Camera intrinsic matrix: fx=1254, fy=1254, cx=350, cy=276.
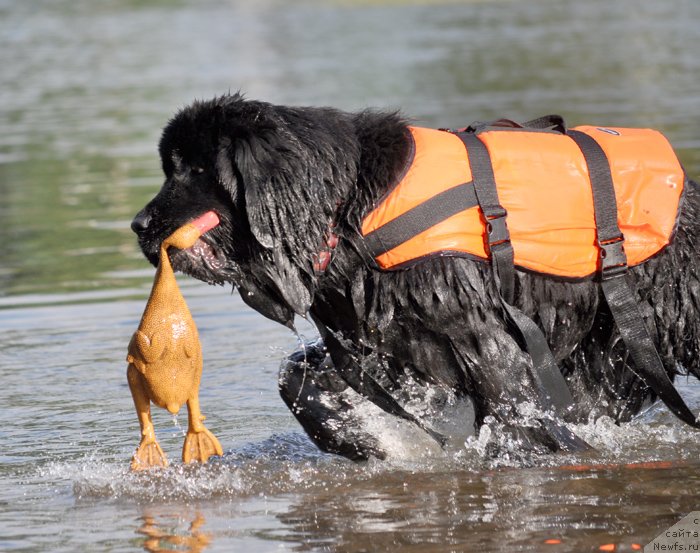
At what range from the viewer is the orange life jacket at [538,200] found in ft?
15.2

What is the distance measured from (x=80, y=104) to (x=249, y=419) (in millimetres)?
15080

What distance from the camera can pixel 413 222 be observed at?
15.2 ft

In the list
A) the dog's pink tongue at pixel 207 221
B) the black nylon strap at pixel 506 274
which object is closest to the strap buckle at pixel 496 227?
the black nylon strap at pixel 506 274

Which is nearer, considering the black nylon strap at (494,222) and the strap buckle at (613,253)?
the black nylon strap at (494,222)

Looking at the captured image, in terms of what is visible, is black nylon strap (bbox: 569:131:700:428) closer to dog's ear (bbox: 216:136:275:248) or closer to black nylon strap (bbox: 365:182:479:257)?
black nylon strap (bbox: 365:182:479:257)

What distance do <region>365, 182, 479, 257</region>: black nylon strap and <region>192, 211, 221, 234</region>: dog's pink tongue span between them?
22.1 inches

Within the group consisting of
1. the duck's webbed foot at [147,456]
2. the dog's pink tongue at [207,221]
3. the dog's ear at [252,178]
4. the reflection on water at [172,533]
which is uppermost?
the dog's ear at [252,178]

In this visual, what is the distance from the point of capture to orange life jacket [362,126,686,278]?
4641mm

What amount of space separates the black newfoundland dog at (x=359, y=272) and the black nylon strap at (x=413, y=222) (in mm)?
71

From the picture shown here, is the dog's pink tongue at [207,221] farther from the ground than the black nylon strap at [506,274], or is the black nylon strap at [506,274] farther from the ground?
the dog's pink tongue at [207,221]

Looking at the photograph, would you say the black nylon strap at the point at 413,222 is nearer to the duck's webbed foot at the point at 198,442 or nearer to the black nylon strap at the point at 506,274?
the black nylon strap at the point at 506,274

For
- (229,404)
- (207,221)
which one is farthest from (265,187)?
(229,404)

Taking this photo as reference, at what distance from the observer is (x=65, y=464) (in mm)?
5332

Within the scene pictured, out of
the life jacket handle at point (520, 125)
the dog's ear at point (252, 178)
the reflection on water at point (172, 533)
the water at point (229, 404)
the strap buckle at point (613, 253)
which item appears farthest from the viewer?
the life jacket handle at point (520, 125)
